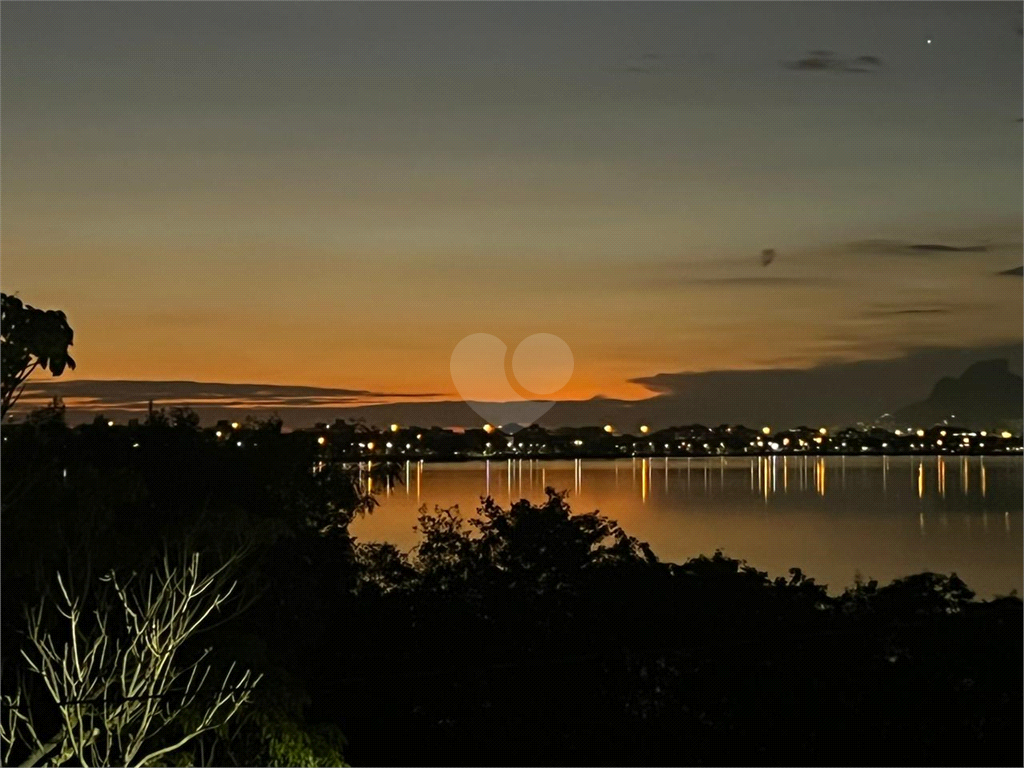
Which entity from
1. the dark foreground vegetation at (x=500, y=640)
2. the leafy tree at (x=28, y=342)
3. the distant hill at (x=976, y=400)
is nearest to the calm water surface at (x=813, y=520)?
the dark foreground vegetation at (x=500, y=640)

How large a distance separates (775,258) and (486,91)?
17.2 feet

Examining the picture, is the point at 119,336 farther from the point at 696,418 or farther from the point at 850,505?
the point at 850,505

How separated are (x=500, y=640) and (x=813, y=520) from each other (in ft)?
68.9

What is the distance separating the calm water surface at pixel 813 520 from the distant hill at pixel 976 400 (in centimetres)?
284

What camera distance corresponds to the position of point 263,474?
34.2ft

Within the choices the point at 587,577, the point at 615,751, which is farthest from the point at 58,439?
the point at 587,577

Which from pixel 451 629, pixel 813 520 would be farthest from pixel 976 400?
pixel 813 520

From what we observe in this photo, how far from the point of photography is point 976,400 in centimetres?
1204

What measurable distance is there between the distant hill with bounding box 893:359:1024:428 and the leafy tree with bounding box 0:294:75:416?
5608 millimetres

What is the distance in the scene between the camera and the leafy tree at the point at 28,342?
185 inches

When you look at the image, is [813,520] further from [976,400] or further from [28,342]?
[28,342]

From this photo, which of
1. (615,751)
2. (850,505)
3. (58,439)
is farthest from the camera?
(850,505)

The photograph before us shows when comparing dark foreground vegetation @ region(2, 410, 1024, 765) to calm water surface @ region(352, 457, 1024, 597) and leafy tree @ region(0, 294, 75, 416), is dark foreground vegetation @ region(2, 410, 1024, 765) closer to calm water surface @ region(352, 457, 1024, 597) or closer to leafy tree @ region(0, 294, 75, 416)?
calm water surface @ region(352, 457, 1024, 597)

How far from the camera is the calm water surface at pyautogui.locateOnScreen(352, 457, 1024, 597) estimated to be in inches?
915
